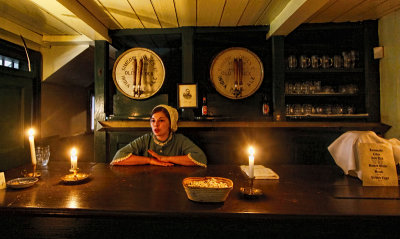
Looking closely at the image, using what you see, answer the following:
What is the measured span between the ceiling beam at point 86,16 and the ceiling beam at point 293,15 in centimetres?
241

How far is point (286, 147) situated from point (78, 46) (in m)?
3.92

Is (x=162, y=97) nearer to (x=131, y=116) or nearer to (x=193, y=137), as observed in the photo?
(x=131, y=116)

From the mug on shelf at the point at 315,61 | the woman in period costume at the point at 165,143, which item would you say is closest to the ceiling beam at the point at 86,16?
the woman in period costume at the point at 165,143

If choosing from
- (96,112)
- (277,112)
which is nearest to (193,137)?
(277,112)

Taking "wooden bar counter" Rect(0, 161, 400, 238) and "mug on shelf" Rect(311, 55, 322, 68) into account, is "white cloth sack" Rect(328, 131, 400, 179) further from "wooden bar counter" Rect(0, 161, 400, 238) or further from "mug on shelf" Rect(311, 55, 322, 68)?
"mug on shelf" Rect(311, 55, 322, 68)

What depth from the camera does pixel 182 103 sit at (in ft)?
10.6

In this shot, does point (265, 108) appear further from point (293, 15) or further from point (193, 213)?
point (193, 213)

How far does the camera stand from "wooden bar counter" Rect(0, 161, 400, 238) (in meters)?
Answer: 1.12

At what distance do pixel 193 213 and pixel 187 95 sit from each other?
227cm

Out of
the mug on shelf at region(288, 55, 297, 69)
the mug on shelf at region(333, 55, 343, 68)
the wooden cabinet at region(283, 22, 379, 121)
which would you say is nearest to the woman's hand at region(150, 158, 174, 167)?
the wooden cabinet at region(283, 22, 379, 121)

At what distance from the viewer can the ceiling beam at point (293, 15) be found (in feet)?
7.34

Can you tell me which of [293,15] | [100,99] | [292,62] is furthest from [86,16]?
[292,62]

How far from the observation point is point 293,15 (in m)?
2.48

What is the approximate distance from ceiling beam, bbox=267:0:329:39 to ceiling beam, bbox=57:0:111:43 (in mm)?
2412
